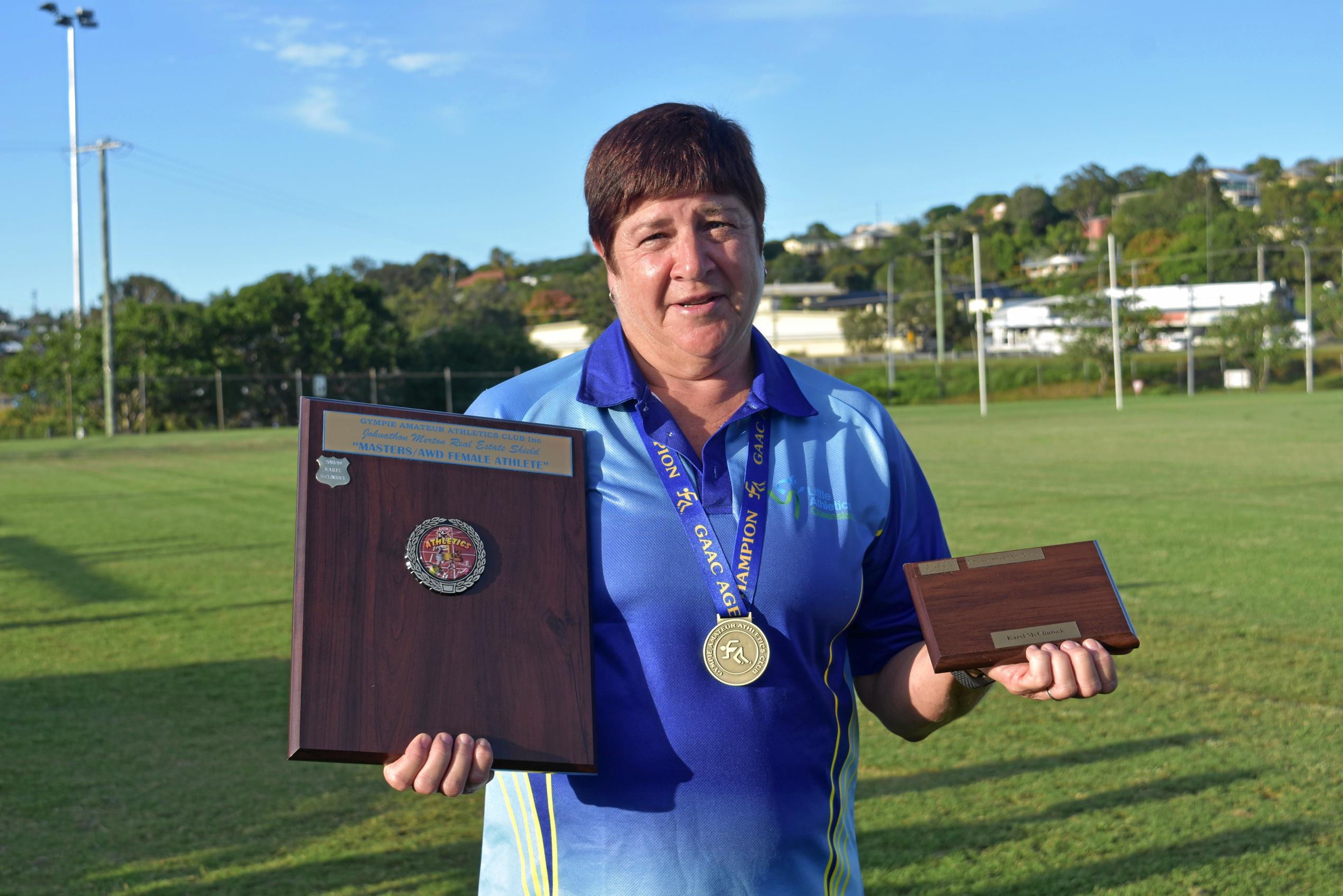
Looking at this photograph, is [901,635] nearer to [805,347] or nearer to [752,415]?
[752,415]

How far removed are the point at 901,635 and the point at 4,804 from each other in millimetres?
4428

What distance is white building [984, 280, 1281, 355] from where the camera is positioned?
8638 centimetres

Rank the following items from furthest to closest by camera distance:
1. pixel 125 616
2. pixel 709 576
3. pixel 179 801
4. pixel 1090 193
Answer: pixel 1090 193
pixel 125 616
pixel 179 801
pixel 709 576

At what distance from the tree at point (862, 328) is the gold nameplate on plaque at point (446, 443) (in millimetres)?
83019

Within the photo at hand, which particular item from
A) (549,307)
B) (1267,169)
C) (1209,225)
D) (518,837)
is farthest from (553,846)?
(1267,169)

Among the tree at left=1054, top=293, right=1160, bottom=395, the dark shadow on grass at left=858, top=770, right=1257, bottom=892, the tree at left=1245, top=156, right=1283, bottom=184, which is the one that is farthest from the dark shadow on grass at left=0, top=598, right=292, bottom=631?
the tree at left=1245, top=156, right=1283, bottom=184

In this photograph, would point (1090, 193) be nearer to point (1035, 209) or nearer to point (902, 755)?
point (1035, 209)

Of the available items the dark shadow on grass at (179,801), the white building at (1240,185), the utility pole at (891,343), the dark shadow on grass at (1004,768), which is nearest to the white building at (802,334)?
the utility pole at (891,343)

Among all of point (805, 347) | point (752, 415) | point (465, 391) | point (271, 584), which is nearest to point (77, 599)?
point (271, 584)

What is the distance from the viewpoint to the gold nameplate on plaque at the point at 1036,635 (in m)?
2.04

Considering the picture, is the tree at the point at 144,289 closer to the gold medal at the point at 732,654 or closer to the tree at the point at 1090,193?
the gold medal at the point at 732,654

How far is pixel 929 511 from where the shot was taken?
2359 millimetres

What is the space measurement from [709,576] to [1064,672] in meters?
0.57

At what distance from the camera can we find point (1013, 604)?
2.10 metres
